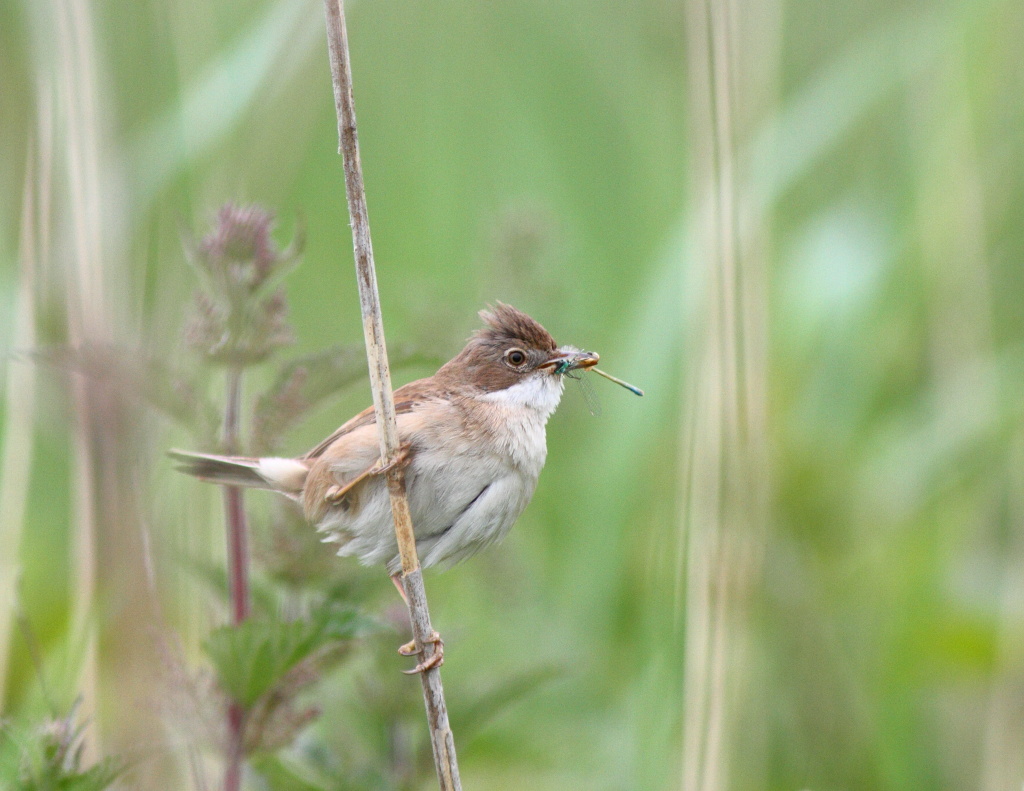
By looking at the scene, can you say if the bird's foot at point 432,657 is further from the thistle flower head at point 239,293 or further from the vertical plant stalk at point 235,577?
the thistle flower head at point 239,293

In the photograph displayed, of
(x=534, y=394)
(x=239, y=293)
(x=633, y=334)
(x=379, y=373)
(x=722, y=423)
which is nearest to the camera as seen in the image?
(x=379, y=373)

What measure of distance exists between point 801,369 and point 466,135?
173 centimetres

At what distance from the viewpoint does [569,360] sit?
7.10 feet

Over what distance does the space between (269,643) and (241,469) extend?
1.48ft

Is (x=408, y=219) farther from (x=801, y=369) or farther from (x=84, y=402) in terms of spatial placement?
(x=84, y=402)

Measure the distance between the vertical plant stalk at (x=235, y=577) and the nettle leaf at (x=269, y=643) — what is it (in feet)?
0.42

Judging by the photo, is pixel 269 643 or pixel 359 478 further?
pixel 359 478

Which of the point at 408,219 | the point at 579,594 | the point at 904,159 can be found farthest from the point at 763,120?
the point at 408,219

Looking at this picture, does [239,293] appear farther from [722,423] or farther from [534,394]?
[722,423]

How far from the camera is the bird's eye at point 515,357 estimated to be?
7.29 ft

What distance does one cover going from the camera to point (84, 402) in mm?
1780

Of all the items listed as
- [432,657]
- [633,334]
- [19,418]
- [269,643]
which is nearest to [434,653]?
[432,657]

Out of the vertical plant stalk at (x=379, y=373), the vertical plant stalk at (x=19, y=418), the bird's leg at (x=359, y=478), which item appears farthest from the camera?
the vertical plant stalk at (x=19, y=418)

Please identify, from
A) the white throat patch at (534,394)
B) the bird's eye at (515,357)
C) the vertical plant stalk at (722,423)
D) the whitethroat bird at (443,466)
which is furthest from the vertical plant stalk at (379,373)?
the vertical plant stalk at (722,423)
